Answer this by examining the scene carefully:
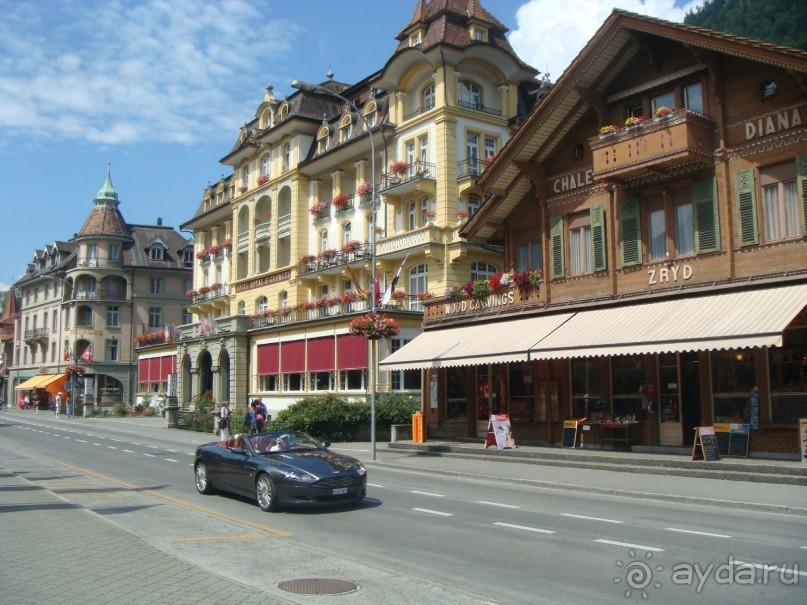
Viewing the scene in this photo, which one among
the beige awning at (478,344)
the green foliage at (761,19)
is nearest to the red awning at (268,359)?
the beige awning at (478,344)

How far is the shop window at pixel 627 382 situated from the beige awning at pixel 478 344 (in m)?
2.15

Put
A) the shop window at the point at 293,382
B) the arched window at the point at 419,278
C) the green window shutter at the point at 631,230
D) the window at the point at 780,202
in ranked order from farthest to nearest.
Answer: the shop window at the point at 293,382 < the arched window at the point at 419,278 < the green window shutter at the point at 631,230 < the window at the point at 780,202

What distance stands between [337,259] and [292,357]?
6.04 metres

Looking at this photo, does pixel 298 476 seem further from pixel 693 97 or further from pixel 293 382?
pixel 293 382

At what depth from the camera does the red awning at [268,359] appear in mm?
45031

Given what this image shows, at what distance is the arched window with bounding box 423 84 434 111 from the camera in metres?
38.8

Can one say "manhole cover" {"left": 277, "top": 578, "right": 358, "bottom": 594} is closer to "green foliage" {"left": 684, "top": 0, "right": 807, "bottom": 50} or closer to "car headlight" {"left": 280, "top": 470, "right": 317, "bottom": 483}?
"car headlight" {"left": 280, "top": 470, "right": 317, "bottom": 483}

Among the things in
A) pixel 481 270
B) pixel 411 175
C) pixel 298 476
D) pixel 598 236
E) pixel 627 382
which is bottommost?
pixel 298 476

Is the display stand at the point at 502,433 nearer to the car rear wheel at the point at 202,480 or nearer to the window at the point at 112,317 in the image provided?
the car rear wheel at the point at 202,480

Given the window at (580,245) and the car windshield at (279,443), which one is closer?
the car windshield at (279,443)

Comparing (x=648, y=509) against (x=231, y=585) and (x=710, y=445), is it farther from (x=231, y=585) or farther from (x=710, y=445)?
(x=231, y=585)

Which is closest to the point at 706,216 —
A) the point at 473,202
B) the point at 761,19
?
the point at 473,202

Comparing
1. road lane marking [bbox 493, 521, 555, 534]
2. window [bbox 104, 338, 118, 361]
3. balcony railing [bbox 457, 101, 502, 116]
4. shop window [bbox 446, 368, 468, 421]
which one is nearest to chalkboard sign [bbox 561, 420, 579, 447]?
shop window [bbox 446, 368, 468, 421]

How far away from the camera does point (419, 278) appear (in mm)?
39219
